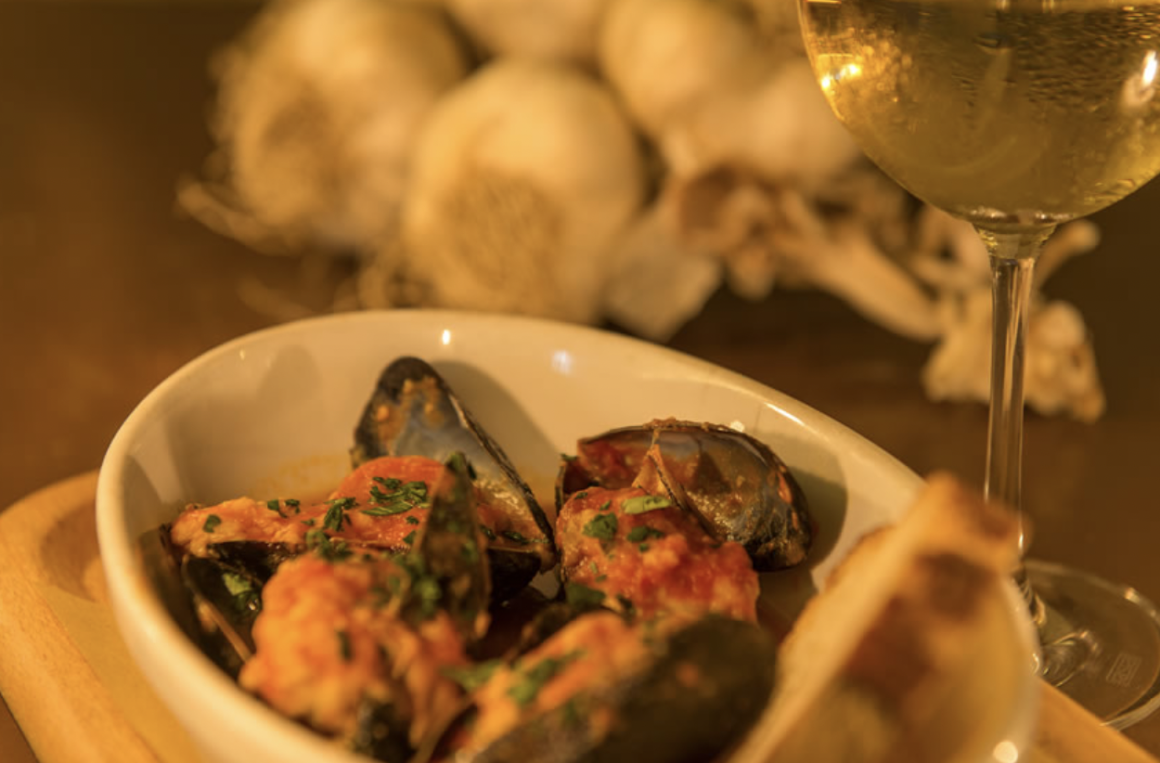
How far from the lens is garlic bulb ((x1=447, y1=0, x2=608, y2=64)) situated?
2.13 metres

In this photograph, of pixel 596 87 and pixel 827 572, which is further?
pixel 596 87

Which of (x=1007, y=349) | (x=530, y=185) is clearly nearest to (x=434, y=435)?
(x=1007, y=349)

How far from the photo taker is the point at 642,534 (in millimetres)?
958

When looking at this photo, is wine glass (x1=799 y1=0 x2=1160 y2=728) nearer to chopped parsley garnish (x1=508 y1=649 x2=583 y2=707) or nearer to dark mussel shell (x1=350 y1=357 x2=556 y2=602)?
dark mussel shell (x1=350 y1=357 x2=556 y2=602)

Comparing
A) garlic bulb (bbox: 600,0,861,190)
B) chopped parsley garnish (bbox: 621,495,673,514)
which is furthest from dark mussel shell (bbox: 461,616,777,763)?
garlic bulb (bbox: 600,0,861,190)

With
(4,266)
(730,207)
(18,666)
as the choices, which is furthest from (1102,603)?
(4,266)

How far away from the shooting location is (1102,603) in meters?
1.35

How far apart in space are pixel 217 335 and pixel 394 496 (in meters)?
1.19

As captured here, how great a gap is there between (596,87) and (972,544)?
5.03 feet

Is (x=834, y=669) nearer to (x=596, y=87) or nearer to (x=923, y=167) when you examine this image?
(x=923, y=167)

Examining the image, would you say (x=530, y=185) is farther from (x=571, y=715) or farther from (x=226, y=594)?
(x=571, y=715)

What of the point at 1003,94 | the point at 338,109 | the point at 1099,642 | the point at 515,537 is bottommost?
the point at 1099,642

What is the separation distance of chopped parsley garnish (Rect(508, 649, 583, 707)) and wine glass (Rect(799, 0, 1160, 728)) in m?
0.66

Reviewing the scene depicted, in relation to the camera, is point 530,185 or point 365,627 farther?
point 530,185
